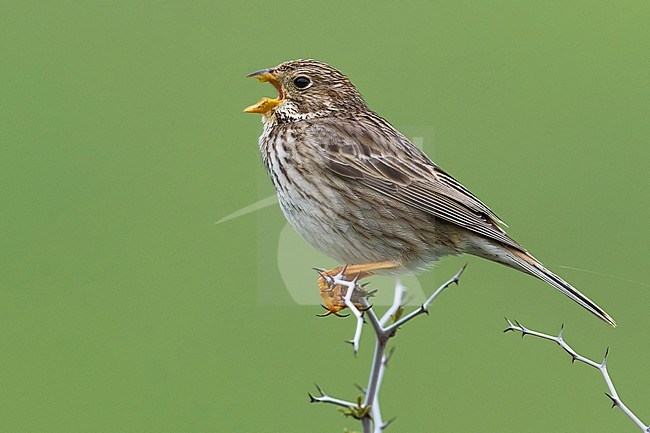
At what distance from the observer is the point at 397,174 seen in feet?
17.0

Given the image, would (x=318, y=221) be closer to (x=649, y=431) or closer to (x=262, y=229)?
(x=262, y=229)

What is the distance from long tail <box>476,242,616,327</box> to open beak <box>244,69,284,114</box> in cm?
108

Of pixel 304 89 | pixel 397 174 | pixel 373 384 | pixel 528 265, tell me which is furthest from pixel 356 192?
pixel 373 384

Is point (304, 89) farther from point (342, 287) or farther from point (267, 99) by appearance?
point (342, 287)

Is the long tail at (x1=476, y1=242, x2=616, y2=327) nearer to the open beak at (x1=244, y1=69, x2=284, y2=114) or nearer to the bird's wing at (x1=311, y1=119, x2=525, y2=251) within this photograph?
the bird's wing at (x1=311, y1=119, x2=525, y2=251)

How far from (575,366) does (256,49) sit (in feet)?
13.7

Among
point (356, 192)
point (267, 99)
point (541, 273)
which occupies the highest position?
point (267, 99)

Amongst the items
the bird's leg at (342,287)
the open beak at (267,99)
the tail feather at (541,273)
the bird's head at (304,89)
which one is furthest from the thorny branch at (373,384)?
the bird's head at (304,89)

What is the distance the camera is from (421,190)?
16.8ft

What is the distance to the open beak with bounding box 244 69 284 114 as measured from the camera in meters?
4.84

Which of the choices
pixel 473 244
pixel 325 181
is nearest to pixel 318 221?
pixel 325 181

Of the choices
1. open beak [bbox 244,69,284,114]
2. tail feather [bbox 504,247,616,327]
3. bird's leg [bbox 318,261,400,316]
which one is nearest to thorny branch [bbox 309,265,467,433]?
bird's leg [bbox 318,261,400,316]

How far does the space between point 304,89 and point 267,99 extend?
191mm

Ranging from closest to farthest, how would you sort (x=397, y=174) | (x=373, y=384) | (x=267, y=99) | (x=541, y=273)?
(x=373, y=384)
(x=541, y=273)
(x=267, y=99)
(x=397, y=174)
